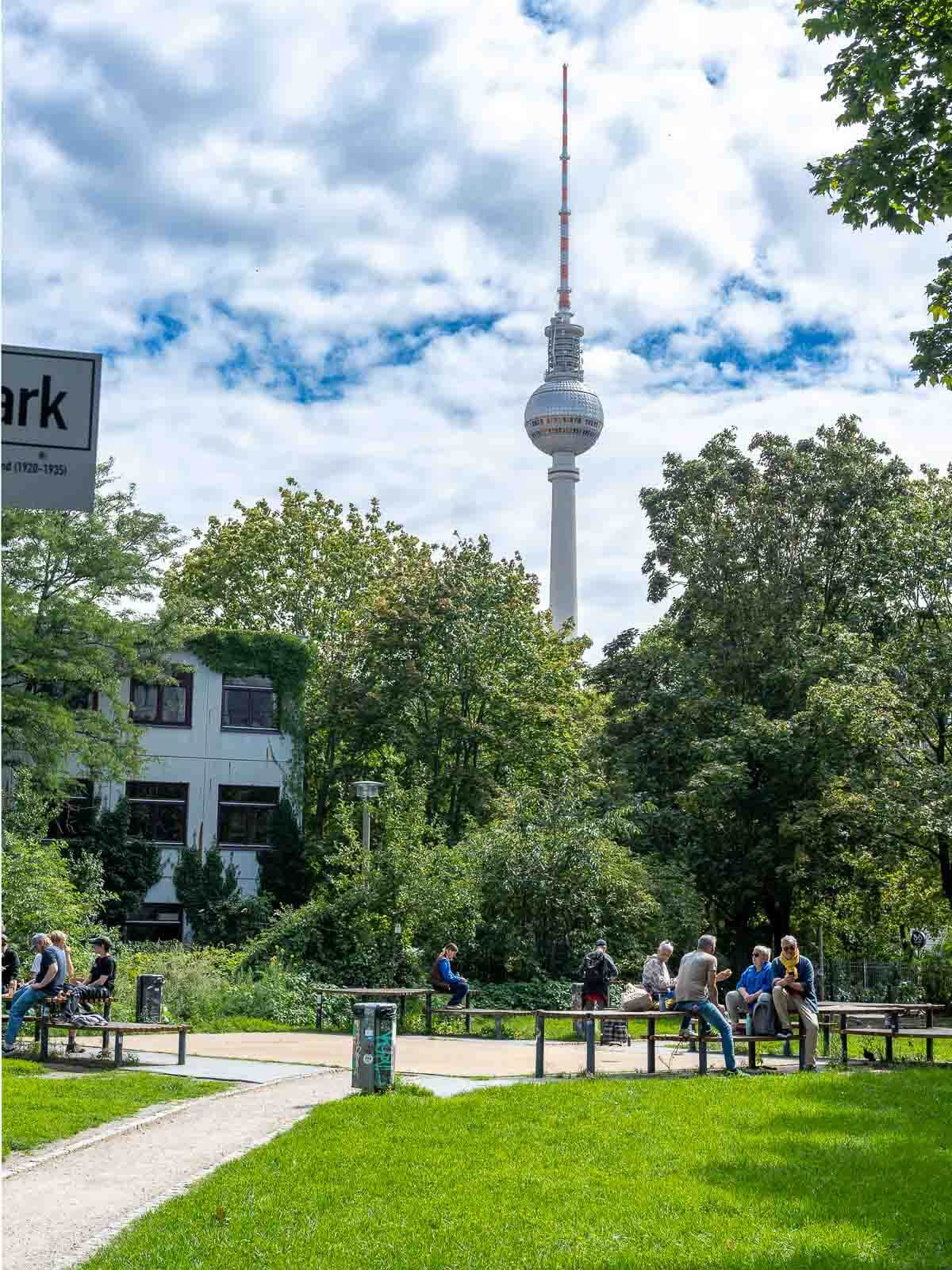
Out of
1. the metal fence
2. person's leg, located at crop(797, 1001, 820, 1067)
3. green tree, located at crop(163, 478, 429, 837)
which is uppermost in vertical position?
green tree, located at crop(163, 478, 429, 837)

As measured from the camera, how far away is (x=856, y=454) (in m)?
41.2

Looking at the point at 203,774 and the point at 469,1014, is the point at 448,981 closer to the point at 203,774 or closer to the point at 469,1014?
the point at 469,1014

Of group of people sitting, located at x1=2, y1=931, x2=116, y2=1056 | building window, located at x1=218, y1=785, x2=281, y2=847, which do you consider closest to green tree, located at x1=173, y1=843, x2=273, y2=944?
building window, located at x1=218, y1=785, x2=281, y2=847

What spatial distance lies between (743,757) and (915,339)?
77.7ft

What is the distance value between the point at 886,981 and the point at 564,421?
289 ft

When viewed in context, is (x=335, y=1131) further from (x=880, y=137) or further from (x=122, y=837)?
(x=122, y=837)

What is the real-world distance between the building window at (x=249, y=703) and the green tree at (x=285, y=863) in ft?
8.13

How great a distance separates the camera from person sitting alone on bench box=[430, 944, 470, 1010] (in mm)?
24844

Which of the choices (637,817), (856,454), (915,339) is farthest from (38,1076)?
(856,454)

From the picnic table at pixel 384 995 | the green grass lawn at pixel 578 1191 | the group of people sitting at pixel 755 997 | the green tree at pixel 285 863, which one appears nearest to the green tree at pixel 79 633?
the green tree at pixel 285 863

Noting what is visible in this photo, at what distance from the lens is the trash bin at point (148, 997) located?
2139cm

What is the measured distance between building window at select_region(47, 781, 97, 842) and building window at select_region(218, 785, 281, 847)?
3845 millimetres

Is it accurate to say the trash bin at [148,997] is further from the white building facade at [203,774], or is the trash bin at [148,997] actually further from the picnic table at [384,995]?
the white building facade at [203,774]

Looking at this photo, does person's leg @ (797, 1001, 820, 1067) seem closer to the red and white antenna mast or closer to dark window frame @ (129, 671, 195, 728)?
dark window frame @ (129, 671, 195, 728)
